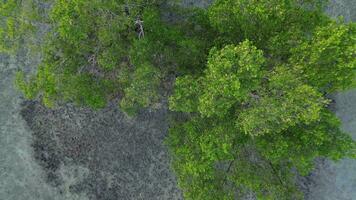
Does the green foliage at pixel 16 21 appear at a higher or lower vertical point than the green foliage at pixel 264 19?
lower

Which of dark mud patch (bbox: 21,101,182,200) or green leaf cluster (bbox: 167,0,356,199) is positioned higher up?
green leaf cluster (bbox: 167,0,356,199)

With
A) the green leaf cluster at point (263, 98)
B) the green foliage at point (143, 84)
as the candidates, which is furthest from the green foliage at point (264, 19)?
the green foliage at point (143, 84)

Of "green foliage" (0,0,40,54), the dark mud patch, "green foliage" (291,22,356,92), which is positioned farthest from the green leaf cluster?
"green foliage" (0,0,40,54)

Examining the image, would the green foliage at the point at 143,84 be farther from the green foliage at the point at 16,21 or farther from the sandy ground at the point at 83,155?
the sandy ground at the point at 83,155

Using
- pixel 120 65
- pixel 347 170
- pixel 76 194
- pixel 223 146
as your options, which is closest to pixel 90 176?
pixel 76 194

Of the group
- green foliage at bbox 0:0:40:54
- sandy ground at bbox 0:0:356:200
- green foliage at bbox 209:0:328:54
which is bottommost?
sandy ground at bbox 0:0:356:200

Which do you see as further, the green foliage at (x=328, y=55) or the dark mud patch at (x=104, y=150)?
the dark mud patch at (x=104, y=150)

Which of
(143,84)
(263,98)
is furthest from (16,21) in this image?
(263,98)

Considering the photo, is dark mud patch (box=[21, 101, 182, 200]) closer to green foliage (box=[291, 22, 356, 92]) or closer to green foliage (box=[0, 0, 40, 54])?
green foliage (box=[0, 0, 40, 54])
